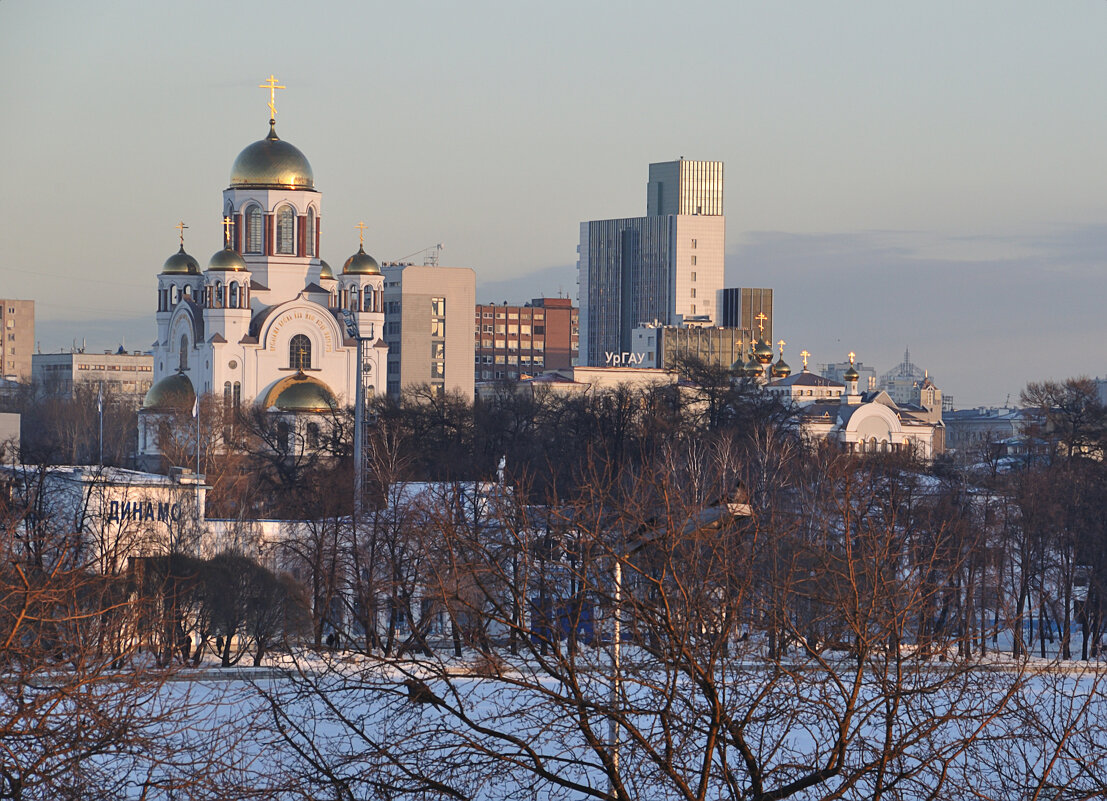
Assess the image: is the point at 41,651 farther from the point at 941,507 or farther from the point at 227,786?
the point at 941,507

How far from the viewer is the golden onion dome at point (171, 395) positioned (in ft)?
253

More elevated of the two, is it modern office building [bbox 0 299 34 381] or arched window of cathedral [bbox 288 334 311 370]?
modern office building [bbox 0 299 34 381]

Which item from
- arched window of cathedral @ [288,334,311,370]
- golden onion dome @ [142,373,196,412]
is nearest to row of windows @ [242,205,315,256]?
arched window of cathedral @ [288,334,311,370]

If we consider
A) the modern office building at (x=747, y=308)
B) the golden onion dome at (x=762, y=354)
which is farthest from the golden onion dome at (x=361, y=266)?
the modern office building at (x=747, y=308)

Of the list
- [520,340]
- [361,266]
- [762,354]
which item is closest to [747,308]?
[520,340]

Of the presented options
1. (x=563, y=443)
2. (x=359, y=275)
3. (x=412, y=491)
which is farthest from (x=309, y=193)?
(x=412, y=491)

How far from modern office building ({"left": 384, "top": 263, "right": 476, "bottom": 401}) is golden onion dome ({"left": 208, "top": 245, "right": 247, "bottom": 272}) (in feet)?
112

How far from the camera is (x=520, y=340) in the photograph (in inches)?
6540

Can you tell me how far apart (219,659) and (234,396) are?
46.4m

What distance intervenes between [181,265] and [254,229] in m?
4.46

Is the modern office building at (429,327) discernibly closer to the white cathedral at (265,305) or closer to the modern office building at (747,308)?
the white cathedral at (265,305)

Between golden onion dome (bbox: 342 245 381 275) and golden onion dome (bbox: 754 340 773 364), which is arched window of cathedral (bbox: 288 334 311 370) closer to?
golden onion dome (bbox: 342 245 381 275)

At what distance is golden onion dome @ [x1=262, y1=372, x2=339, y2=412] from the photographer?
75938mm

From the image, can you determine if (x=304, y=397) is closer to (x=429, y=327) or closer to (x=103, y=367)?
(x=429, y=327)
